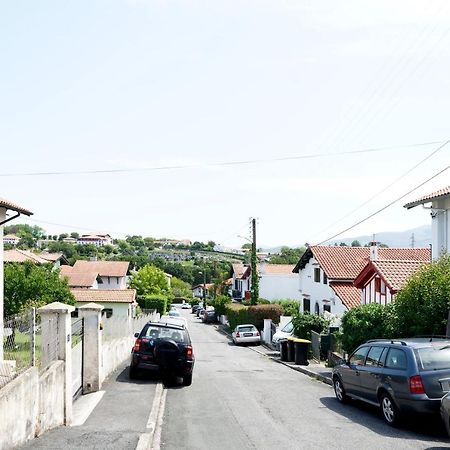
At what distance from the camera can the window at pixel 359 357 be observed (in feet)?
44.3

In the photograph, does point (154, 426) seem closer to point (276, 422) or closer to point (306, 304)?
point (276, 422)

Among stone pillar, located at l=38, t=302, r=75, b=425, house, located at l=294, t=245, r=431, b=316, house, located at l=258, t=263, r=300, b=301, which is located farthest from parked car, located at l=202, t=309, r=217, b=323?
stone pillar, located at l=38, t=302, r=75, b=425

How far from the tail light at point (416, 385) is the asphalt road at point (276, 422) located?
1.81 feet

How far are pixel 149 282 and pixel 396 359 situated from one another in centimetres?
7873

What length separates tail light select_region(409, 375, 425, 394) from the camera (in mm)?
10953

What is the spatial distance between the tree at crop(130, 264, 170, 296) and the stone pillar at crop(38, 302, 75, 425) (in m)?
77.0

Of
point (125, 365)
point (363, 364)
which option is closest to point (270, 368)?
point (125, 365)

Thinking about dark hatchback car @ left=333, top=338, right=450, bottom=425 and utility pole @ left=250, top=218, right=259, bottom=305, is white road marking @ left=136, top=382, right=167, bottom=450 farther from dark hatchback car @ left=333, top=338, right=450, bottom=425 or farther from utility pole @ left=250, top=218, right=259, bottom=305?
utility pole @ left=250, top=218, right=259, bottom=305

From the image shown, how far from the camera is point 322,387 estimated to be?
A: 60.5 ft

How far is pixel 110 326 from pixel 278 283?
45.0 m

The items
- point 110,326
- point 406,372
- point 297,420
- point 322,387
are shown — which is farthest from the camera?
point 110,326

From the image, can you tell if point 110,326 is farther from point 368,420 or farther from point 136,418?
point 368,420

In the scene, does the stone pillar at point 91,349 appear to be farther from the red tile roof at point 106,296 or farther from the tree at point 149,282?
the tree at point 149,282

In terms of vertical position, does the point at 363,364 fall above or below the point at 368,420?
above
